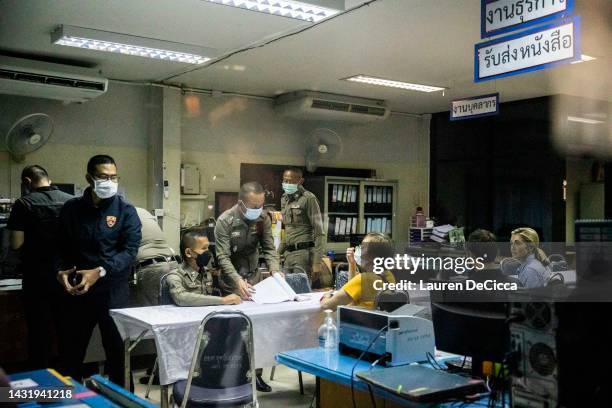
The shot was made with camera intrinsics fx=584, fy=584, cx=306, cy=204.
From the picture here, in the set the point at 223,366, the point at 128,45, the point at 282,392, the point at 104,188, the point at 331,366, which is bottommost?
the point at 282,392

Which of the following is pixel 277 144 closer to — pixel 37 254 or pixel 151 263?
pixel 151 263

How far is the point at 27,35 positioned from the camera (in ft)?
15.1

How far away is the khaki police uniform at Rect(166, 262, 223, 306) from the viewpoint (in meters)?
3.61

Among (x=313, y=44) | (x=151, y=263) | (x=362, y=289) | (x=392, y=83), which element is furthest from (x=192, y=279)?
(x=392, y=83)

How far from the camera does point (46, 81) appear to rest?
203 inches

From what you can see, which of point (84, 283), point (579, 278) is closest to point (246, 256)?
point (84, 283)

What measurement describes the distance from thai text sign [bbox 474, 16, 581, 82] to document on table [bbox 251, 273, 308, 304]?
182cm

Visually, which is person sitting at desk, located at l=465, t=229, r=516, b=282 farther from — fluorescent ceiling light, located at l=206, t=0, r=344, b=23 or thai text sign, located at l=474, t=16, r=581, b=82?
fluorescent ceiling light, located at l=206, t=0, r=344, b=23

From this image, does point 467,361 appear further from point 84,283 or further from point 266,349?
point 84,283

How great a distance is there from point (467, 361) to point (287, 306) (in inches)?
54.9

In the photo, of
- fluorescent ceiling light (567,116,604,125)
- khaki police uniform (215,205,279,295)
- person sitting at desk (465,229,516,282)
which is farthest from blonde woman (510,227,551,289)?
fluorescent ceiling light (567,116,604,125)

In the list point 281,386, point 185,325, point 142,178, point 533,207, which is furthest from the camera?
point 533,207

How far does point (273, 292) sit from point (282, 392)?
2.60ft

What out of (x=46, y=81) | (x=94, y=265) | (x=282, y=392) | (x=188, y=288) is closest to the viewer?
(x=94, y=265)
